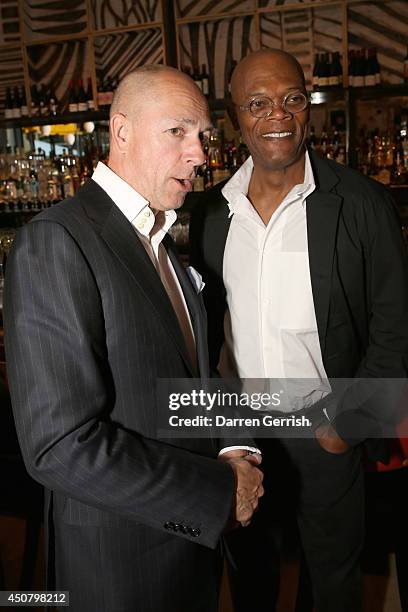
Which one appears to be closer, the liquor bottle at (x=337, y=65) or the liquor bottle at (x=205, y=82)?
the liquor bottle at (x=337, y=65)

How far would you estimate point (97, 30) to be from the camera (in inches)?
161

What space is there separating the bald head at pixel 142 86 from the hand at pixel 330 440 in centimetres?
94

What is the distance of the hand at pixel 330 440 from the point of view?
1.56 meters

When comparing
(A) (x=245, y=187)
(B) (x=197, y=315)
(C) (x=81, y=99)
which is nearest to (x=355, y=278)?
(A) (x=245, y=187)

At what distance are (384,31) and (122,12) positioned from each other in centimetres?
176

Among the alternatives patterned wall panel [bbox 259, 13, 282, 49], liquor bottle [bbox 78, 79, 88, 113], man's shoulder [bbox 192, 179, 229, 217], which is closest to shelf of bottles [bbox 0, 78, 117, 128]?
liquor bottle [bbox 78, 79, 88, 113]

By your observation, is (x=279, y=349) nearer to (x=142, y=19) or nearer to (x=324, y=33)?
(x=324, y=33)

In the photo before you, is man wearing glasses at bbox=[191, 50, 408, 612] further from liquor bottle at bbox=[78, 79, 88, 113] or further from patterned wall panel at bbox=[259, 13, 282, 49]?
liquor bottle at bbox=[78, 79, 88, 113]

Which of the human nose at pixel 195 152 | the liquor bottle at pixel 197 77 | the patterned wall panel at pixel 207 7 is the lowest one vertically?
the human nose at pixel 195 152

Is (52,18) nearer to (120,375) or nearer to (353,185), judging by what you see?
(353,185)

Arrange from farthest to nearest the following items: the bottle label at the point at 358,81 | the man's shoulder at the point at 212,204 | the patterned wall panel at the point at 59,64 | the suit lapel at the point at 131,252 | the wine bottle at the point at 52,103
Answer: the patterned wall panel at the point at 59,64, the wine bottle at the point at 52,103, the bottle label at the point at 358,81, the man's shoulder at the point at 212,204, the suit lapel at the point at 131,252

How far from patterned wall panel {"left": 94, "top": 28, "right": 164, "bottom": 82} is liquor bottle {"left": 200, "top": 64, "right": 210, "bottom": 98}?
0.29m

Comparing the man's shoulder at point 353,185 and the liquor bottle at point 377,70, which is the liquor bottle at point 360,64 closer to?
the liquor bottle at point 377,70

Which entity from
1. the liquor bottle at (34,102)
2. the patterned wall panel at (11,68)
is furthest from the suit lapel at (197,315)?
the patterned wall panel at (11,68)
